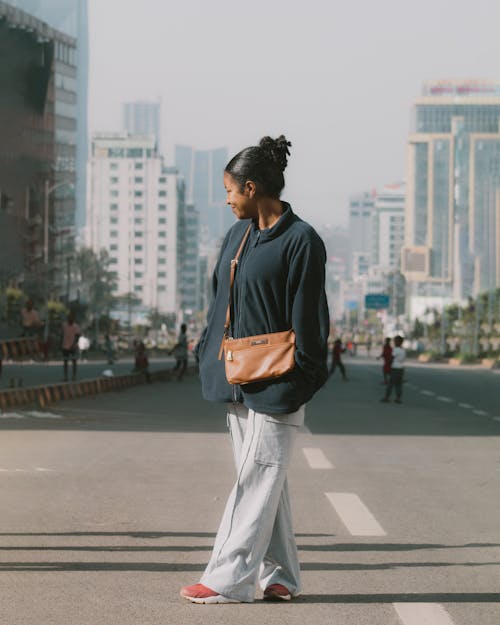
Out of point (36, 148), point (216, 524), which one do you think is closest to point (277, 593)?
point (216, 524)

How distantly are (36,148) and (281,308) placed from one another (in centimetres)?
9109

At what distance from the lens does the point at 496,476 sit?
13.2m

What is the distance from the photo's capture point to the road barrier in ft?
89.0

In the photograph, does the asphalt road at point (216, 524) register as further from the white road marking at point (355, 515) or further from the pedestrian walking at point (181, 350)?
the pedestrian walking at point (181, 350)

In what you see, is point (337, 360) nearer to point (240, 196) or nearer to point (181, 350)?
point (181, 350)

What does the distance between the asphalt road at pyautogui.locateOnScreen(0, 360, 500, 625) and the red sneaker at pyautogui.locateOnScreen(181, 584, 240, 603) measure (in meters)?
0.05

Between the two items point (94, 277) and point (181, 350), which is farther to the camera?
point (94, 277)

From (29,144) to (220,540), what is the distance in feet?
283

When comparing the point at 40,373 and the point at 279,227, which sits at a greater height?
the point at 279,227

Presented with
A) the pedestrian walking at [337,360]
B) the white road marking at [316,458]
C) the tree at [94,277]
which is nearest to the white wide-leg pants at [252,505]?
the white road marking at [316,458]

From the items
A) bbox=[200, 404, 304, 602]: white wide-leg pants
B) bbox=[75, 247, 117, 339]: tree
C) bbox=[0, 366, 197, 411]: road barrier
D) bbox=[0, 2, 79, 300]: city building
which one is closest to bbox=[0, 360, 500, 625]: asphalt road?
bbox=[200, 404, 304, 602]: white wide-leg pants

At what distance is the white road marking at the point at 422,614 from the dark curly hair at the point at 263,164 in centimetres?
190

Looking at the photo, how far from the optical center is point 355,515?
9.93m

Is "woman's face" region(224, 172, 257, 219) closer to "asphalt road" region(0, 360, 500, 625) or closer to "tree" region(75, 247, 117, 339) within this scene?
"asphalt road" region(0, 360, 500, 625)
